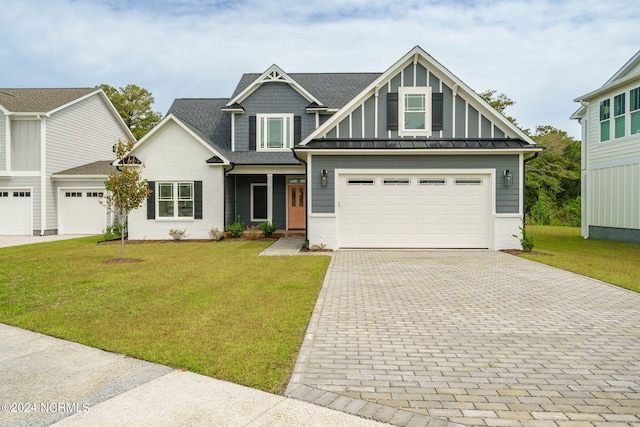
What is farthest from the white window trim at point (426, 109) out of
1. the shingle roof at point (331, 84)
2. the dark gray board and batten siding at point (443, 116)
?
the shingle roof at point (331, 84)

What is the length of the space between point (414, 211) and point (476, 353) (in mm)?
10022

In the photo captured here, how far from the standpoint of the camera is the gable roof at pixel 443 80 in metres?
13.9

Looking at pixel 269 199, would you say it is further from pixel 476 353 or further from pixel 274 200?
pixel 476 353

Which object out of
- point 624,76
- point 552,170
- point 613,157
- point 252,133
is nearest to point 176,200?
point 252,133

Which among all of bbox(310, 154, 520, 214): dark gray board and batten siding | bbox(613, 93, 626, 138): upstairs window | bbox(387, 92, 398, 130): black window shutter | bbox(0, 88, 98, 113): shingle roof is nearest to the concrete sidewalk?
bbox(310, 154, 520, 214): dark gray board and batten siding

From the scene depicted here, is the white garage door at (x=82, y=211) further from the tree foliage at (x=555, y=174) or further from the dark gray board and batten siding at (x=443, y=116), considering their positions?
the tree foliage at (x=555, y=174)

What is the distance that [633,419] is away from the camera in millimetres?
3143

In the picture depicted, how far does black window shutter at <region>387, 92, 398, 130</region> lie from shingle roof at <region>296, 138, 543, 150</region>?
530 millimetres

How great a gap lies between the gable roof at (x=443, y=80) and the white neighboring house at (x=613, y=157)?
531cm

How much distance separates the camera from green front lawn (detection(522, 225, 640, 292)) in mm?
9141

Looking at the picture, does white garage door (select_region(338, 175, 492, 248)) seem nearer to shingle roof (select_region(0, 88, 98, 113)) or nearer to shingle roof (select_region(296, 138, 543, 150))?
shingle roof (select_region(296, 138, 543, 150))

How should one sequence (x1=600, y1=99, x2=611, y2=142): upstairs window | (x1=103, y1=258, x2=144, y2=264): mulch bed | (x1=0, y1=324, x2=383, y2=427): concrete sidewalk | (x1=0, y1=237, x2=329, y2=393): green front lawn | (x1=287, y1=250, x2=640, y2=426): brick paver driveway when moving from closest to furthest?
(x1=0, y1=324, x2=383, y2=427): concrete sidewalk → (x1=287, y1=250, x2=640, y2=426): brick paver driveway → (x1=0, y1=237, x2=329, y2=393): green front lawn → (x1=103, y1=258, x2=144, y2=264): mulch bed → (x1=600, y1=99, x2=611, y2=142): upstairs window

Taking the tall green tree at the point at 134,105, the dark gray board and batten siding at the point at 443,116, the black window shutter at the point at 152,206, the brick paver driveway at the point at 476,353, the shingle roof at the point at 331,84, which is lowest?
the brick paver driveway at the point at 476,353

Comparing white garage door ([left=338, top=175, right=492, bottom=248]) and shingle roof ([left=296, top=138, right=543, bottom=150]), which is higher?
shingle roof ([left=296, top=138, right=543, bottom=150])
